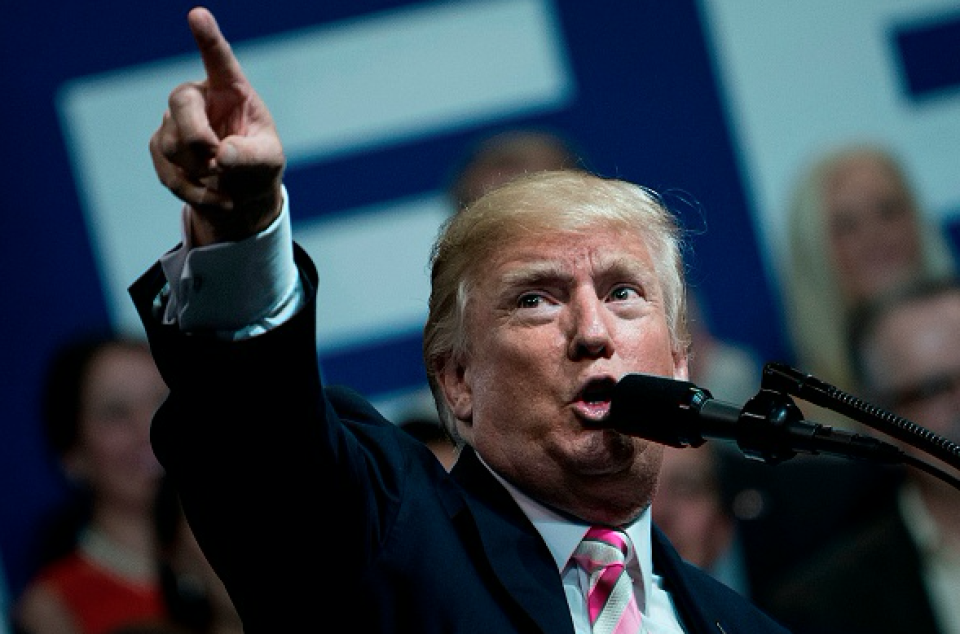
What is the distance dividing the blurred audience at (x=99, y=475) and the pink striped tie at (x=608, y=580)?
2.27 metres

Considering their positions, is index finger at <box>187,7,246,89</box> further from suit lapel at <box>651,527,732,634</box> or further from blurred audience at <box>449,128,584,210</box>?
blurred audience at <box>449,128,584,210</box>

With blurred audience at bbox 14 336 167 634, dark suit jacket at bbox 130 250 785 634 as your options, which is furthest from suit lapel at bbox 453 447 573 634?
blurred audience at bbox 14 336 167 634

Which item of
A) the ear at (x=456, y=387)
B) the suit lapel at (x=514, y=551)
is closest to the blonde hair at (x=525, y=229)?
the ear at (x=456, y=387)

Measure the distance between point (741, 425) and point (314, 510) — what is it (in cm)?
51

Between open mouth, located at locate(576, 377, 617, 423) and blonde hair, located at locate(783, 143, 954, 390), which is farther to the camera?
blonde hair, located at locate(783, 143, 954, 390)

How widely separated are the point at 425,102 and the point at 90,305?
1161mm

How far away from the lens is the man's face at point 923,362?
4.24 metres

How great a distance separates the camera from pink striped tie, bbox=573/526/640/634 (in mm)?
2143

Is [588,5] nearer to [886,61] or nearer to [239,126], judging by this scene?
[886,61]

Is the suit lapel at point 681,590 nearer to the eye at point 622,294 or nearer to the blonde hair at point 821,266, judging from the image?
the eye at point 622,294

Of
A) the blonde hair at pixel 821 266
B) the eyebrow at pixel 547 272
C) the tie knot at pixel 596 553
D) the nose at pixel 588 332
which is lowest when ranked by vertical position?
the blonde hair at pixel 821 266

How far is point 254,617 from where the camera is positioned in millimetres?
1954

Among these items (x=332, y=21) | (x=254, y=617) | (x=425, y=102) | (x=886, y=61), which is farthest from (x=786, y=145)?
(x=254, y=617)

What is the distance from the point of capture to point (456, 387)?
2.37 m
